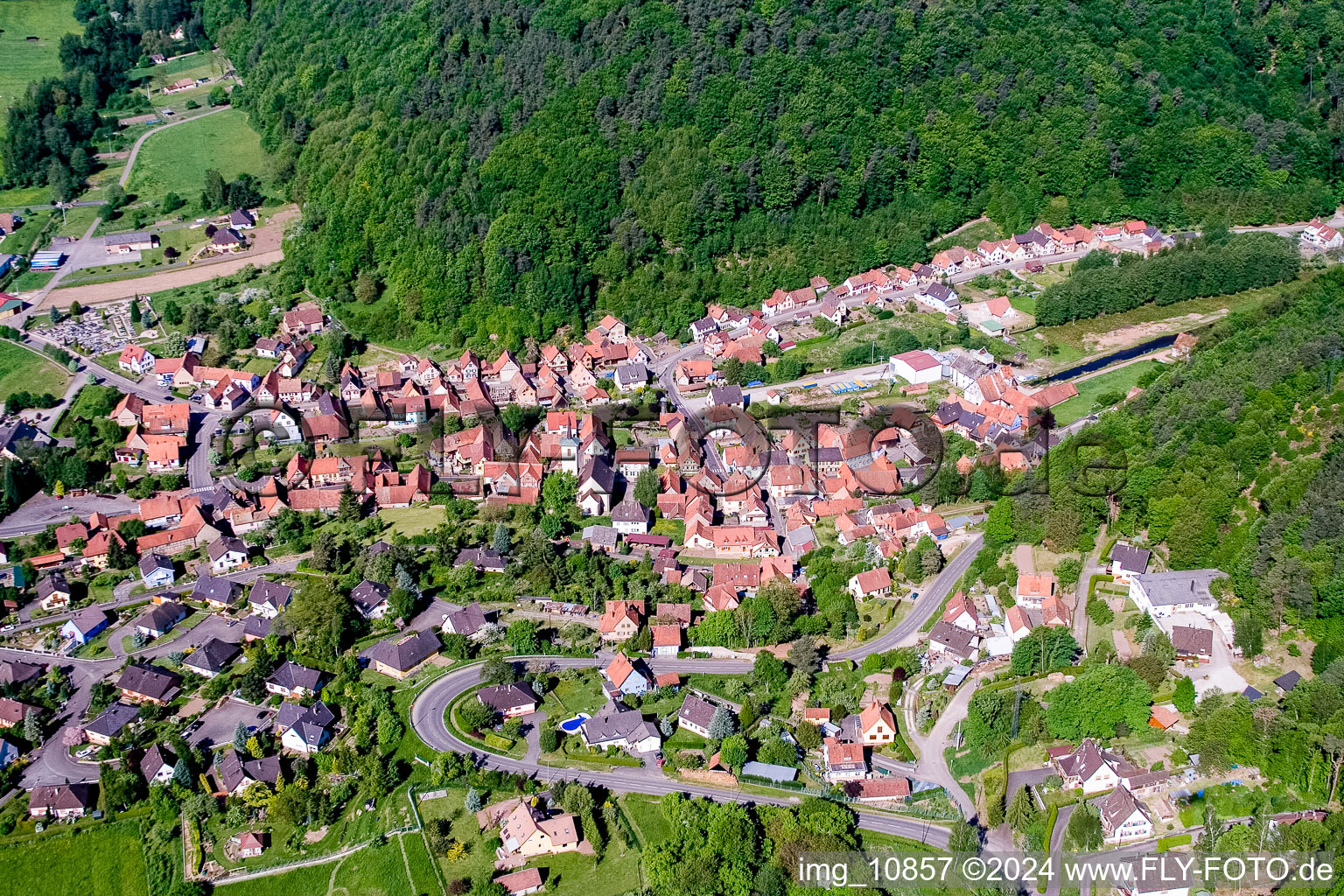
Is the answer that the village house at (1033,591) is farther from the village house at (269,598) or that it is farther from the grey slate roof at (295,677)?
the village house at (269,598)

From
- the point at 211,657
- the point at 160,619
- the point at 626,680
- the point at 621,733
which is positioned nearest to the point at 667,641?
the point at 626,680

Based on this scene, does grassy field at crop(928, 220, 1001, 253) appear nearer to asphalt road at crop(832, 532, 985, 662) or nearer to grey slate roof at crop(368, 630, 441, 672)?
asphalt road at crop(832, 532, 985, 662)

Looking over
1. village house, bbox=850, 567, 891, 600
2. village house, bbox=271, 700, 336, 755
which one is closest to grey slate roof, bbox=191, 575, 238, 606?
village house, bbox=271, 700, 336, 755

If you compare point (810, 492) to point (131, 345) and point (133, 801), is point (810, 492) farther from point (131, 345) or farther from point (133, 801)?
point (131, 345)

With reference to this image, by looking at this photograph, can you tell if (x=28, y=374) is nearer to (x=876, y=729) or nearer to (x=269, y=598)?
(x=269, y=598)

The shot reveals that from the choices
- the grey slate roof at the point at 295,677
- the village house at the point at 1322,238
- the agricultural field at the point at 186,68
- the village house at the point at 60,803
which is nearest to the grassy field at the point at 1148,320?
the village house at the point at 1322,238
